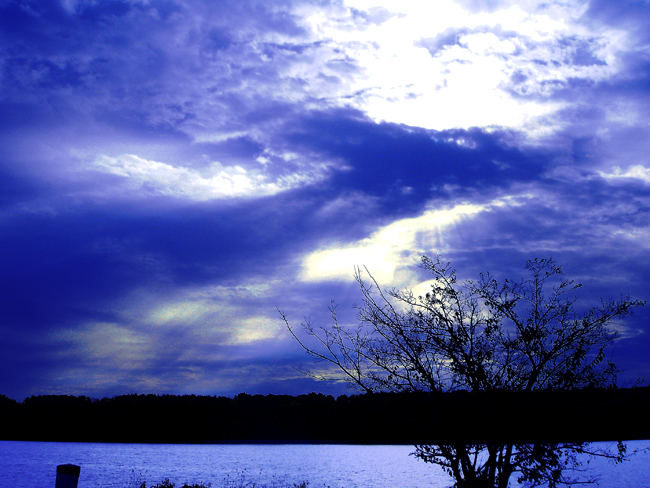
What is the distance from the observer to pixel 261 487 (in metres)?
34.3

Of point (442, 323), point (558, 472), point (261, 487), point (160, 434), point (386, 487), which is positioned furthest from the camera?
point (160, 434)

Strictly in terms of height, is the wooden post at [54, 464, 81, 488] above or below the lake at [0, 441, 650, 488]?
above

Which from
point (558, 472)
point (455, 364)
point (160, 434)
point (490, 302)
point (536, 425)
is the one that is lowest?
point (160, 434)

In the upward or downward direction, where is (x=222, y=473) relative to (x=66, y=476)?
downward

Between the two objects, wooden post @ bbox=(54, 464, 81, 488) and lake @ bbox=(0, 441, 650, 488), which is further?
lake @ bbox=(0, 441, 650, 488)

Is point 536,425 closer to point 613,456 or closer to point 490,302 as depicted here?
point 613,456

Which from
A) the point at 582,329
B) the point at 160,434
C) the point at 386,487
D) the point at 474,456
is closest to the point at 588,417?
the point at 582,329

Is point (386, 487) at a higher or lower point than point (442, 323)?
lower

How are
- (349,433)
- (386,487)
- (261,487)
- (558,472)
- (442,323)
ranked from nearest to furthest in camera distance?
1. (558,472)
2. (442,323)
3. (261,487)
4. (386,487)
5. (349,433)

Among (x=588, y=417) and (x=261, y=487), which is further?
(x=261, y=487)

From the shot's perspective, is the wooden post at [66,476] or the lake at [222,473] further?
the lake at [222,473]

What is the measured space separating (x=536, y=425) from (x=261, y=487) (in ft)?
93.3

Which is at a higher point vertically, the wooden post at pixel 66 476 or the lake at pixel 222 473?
the wooden post at pixel 66 476

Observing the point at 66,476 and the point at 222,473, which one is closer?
the point at 66,476
